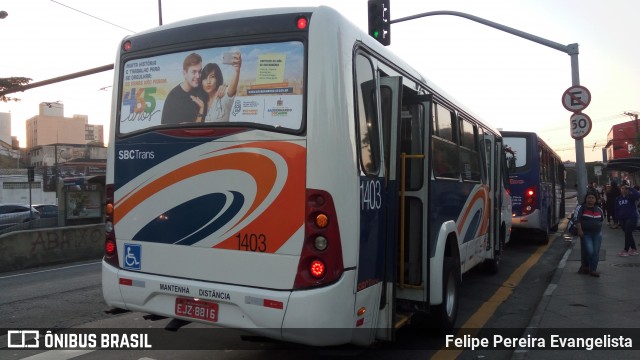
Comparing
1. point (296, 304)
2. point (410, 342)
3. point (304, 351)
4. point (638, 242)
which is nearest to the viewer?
point (296, 304)

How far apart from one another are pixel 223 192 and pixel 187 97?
910 millimetres

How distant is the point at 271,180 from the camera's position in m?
3.84

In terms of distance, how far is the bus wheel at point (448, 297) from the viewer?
5.47 metres

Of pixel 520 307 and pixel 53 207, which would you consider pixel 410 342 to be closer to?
pixel 520 307

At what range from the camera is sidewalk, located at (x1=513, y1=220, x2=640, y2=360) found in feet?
16.5

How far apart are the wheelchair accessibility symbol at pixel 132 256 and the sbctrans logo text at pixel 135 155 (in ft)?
2.59

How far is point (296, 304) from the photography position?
3.65 metres

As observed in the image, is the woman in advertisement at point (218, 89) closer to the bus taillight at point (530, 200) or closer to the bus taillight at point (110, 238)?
the bus taillight at point (110, 238)

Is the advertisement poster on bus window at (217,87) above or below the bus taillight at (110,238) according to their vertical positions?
above

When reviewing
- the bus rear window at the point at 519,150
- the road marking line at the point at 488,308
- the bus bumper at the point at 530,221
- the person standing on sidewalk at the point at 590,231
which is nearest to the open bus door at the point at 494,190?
the road marking line at the point at 488,308

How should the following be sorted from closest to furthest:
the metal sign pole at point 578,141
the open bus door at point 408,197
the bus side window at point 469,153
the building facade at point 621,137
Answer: the open bus door at point 408,197 < the bus side window at point 469,153 < the metal sign pole at point 578,141 < the building facade at point 621,137

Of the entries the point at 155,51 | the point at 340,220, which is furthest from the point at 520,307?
the point at 155,51

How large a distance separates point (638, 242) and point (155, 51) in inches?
543

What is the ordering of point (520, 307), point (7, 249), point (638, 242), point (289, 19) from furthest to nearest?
1. point (638, 242)
2. point (7, 249)
3. point (520, 307)
4. point (289, 19)
